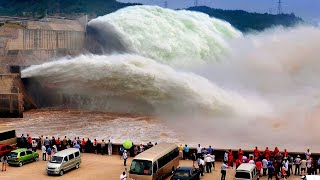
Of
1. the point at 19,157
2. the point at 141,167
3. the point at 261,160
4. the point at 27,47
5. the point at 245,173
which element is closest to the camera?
the point at 245,173

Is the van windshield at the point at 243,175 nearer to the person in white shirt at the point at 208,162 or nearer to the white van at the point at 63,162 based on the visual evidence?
the person in white shirt at the point at 208,162

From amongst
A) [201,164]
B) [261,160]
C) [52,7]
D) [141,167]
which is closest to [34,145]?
[141,167]

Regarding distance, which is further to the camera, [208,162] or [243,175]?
[208,162]

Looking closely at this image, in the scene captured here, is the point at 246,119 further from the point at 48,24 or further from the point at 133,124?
the point at 48,24

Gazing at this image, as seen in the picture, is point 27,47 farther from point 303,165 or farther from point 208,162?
point 303,165

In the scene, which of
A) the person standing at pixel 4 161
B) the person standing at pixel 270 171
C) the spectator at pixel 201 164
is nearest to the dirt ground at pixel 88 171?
the person standing at pixel 4 161

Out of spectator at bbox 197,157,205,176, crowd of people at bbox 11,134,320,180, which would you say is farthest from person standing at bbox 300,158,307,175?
spectator at bbox 197,157,205,176
